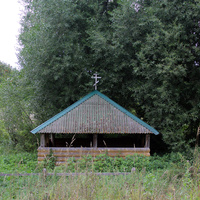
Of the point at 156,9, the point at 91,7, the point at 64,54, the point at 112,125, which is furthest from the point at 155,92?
the point at 91,7

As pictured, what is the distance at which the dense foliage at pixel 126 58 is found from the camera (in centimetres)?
1152

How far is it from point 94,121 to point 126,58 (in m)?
5.21

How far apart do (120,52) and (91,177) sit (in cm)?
1065

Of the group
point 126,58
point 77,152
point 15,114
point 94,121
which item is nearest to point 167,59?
point 126,58

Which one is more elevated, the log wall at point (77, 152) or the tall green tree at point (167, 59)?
the tall green tree at point (167, 59)

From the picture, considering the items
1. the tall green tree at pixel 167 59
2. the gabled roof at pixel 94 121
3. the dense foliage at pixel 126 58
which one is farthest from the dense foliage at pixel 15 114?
the tall green tree at pixel 167 59

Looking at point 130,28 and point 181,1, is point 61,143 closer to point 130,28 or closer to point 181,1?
point 130,28

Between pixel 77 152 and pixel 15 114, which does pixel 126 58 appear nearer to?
pixel 77 152

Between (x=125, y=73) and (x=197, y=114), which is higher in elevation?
(x=125, y=73)

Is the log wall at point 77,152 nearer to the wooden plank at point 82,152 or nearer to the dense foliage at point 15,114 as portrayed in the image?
the wooden plank at point 82,152

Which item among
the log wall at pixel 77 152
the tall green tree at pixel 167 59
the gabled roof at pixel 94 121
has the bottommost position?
the log wall at pixel 77 152

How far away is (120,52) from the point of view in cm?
1317

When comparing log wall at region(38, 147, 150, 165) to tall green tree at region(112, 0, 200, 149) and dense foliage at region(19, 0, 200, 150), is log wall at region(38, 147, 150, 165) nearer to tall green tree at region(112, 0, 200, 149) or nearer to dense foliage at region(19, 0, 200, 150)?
tall green tree at region(112, 0, 200, 149)

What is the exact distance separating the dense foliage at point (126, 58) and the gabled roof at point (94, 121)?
2237 mm
